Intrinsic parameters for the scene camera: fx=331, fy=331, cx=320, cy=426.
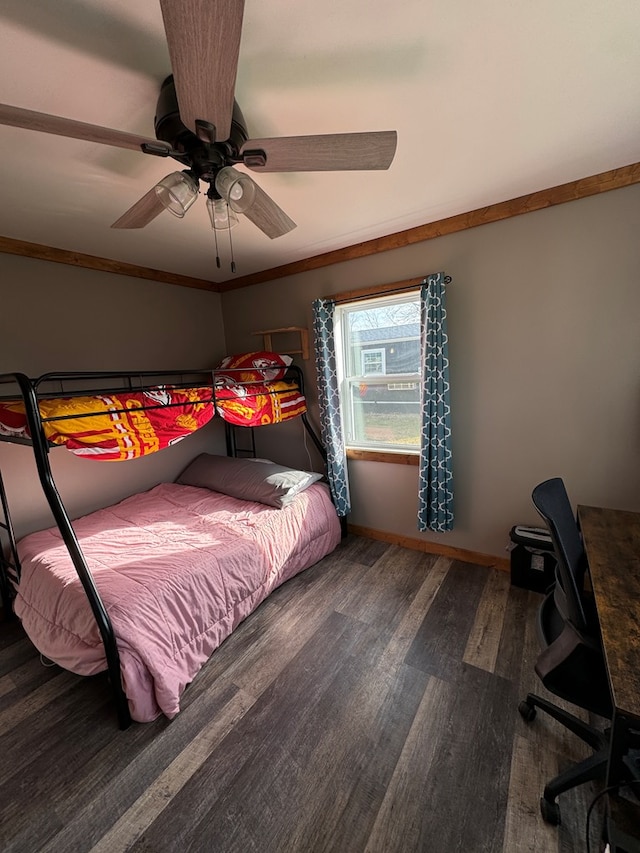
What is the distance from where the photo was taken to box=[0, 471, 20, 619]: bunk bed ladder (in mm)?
2053

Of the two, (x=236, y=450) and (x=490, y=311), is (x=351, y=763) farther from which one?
(x=236, y=450)

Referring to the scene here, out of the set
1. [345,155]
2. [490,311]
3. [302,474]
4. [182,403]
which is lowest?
[302,474]

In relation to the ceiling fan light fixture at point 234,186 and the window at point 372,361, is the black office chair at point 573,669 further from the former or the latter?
the window at point 372,361

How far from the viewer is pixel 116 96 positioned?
3.63 feet

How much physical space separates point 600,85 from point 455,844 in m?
2.63

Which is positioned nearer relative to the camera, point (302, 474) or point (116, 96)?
point (116, 96)

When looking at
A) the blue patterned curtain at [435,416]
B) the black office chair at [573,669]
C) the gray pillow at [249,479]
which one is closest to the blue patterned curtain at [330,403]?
the gray pillow at [249,479]

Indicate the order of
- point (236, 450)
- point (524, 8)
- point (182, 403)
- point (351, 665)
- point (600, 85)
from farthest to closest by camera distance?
point (236, 450), point (182, 403), point (351, 665), point (600, 85), point (524, 8)

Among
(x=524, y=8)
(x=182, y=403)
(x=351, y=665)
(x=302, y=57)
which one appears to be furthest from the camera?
(x=182, y=403)

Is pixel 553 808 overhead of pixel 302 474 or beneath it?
beneath

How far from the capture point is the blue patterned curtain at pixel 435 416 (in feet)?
7.45

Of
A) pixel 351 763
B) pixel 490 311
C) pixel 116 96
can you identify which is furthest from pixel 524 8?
pixel 351 763

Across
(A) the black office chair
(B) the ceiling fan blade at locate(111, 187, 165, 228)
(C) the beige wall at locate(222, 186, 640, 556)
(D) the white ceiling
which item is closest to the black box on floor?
(C) the beige wall at locate(222, 186, 640, 556)

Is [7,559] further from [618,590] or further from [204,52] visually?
[618,590]
